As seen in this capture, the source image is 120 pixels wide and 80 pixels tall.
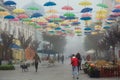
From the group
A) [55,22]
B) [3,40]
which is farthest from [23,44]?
[3,40]

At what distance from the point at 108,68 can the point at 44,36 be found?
71.5 m

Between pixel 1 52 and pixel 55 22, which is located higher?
pixel 55 22

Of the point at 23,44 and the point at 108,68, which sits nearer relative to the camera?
the point at 108,68

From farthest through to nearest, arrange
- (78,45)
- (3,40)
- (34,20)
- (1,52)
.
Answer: (78,45), (34,20), (1,52), (3,40)

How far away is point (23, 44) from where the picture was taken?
201ft

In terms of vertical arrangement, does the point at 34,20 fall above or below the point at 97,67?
above

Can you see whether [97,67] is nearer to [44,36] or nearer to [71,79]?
[71,79]

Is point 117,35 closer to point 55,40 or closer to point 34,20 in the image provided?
point 34,20

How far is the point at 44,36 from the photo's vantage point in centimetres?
9731

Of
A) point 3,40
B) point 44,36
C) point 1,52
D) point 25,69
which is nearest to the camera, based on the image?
point 25,69

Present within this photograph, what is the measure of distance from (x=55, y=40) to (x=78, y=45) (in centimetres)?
8160

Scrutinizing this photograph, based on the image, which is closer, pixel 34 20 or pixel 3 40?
pixel 3 40

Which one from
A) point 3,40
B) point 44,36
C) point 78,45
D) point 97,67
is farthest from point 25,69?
point 78,45

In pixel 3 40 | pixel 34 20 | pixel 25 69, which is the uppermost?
pixel 34 20
